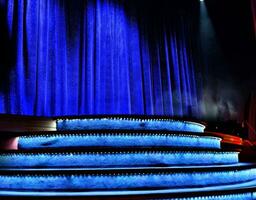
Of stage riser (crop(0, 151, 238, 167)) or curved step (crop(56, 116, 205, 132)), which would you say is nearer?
stage riser (crop(0, 151, 238, 167))

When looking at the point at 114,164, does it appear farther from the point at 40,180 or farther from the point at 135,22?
the point at 135,22

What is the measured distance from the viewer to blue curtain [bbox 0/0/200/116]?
453 centimetres

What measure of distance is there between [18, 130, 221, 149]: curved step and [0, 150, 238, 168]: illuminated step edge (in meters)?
0.17

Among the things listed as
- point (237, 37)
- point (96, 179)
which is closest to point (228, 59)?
point (237, 37)

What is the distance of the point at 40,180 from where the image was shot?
205 cm

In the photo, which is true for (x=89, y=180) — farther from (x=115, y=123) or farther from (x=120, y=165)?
(x=115, y=123)

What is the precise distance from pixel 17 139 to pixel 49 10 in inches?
112

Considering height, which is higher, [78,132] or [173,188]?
[78,132]

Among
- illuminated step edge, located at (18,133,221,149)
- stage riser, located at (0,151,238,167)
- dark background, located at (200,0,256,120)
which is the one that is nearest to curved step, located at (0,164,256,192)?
stage riser, located at (0,151,238,167)

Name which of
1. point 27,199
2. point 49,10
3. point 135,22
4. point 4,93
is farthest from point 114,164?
point 135,22

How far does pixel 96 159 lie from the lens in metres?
2.29

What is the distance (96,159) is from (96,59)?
3451 mm

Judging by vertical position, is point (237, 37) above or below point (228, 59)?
above

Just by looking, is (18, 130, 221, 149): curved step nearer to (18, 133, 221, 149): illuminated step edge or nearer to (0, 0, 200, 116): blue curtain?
(18, 133, 221, 149): illuminated step edge
